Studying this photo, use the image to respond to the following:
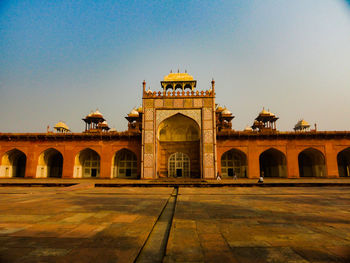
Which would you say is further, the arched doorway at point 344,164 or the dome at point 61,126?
the dome at point 61,126

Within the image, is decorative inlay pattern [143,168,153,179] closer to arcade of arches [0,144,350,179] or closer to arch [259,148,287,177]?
arcade of arches [0,144,350,179]

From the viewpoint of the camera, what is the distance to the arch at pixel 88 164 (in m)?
23.6

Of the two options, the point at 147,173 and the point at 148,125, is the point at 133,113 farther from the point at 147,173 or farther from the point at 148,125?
the point at 147,173

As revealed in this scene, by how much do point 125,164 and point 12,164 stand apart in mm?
12650

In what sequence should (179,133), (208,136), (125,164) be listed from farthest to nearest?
1. (125,164)
2. (179,133)
3. (208,136)

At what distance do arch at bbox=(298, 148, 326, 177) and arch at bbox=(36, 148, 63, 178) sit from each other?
28.2 metres

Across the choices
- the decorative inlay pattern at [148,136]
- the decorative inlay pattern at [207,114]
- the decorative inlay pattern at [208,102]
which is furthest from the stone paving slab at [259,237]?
the decorative inlay pattern at [208,102]

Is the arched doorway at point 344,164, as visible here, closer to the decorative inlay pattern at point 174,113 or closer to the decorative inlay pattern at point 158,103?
the decorative inlay pattern at point 174,113

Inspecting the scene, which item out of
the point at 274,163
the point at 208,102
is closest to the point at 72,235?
the point at 208,102

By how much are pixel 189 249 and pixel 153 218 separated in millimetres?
1965

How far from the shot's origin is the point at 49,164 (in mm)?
24609

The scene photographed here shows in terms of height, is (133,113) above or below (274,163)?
above

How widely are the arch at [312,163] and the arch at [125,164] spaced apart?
62.3ft

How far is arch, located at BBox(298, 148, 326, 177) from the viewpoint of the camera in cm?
2195
